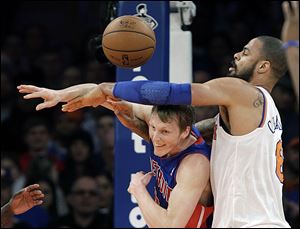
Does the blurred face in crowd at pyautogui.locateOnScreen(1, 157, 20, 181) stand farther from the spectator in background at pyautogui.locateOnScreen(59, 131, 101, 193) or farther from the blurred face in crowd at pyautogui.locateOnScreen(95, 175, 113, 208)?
the blurred face in crowd at pyautogui.locateOnScreen(95, 175, 113, 208)

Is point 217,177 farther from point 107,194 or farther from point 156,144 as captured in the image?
point 107,194

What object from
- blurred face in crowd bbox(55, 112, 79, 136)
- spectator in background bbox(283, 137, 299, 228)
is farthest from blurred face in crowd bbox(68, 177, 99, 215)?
spectator in background bbox(283, 137, 299, 228)

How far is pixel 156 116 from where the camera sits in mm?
4465

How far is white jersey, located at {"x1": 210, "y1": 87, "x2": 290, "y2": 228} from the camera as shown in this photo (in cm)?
429

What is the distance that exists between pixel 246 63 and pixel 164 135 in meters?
0.67

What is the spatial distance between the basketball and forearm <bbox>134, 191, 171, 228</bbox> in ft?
2.92

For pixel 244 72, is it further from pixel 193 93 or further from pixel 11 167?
pixel 11 167

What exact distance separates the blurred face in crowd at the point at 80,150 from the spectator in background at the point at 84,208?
51cm

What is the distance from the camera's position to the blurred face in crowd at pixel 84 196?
24.7ft

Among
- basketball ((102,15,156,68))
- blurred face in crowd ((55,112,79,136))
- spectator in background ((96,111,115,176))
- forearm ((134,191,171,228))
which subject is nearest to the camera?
forearm ((134,191,171,228))

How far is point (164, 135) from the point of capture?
4.43 meters

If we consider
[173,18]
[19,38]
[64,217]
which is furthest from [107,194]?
[19,38]

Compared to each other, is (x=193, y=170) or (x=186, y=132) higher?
(x=186, y=132)

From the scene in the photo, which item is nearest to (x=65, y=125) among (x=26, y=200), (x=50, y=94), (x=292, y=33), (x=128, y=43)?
(x=26, y=200)
